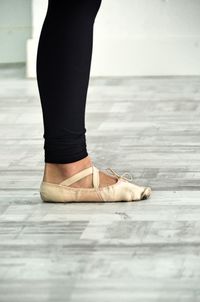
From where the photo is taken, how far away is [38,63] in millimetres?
1887

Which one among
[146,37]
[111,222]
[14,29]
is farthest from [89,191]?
[14,29]

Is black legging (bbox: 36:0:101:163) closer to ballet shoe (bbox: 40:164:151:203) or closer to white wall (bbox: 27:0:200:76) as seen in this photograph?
ballet shoe (bbox: 40:164:151:203)

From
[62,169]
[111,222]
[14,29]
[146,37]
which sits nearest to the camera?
[111,222]

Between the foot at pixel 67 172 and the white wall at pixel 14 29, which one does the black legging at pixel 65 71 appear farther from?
the white wall at pixel 14 29

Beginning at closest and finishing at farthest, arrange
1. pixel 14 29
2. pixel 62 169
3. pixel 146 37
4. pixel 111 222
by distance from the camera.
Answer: pixel 111 222 < pixel 62 169 < pixel 146 37 < pixel 14 29

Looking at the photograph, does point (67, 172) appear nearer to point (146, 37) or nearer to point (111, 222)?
point (111, 222)

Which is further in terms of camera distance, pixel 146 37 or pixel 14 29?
pixel 14 29

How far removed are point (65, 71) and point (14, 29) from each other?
Result: 2.88m

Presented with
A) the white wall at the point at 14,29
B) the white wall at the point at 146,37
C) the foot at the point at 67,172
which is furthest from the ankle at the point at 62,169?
the white wall at the point at 14,29

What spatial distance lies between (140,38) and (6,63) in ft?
2.63

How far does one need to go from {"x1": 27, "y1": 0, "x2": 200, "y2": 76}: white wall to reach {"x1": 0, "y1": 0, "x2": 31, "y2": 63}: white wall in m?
0.49

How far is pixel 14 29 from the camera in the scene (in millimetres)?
4699

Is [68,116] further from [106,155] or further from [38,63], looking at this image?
[106,155]

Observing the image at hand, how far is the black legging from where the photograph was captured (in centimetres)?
185
